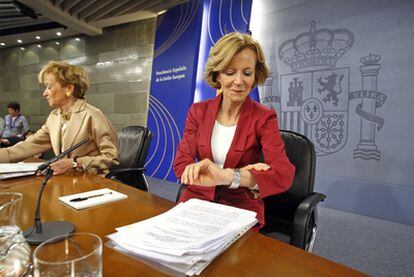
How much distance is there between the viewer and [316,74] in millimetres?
3654

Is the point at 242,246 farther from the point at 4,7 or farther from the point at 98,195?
the point at 4,7

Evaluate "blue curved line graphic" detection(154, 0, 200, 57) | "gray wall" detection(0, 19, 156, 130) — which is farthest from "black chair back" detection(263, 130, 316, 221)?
"gray wall" detection(0, 19, 156, 130)

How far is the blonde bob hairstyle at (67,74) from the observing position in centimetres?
186

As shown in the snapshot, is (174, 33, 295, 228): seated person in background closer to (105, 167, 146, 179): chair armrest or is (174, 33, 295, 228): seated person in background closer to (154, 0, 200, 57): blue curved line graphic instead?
(105, 167, 146, 179): chair armrest

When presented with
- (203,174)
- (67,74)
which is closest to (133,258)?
(203,174)

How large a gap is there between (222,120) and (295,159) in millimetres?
469

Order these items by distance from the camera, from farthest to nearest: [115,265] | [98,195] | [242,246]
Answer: [98,195] < [242,246] < [115,265]

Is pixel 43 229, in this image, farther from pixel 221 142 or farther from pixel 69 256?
pixel 221 142

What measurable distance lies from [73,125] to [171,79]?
3.31 metres

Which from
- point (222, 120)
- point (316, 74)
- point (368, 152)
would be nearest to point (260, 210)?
point (222, 120)

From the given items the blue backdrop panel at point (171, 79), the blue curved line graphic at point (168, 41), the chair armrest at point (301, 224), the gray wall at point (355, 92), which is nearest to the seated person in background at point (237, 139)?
the chair armrest at point (301, 224)

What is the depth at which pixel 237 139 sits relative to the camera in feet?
4.47

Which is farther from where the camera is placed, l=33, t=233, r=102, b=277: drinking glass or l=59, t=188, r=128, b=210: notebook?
l=59, t=188, r=128, b=210: notebook

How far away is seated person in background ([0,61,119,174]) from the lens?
6.09 feet
